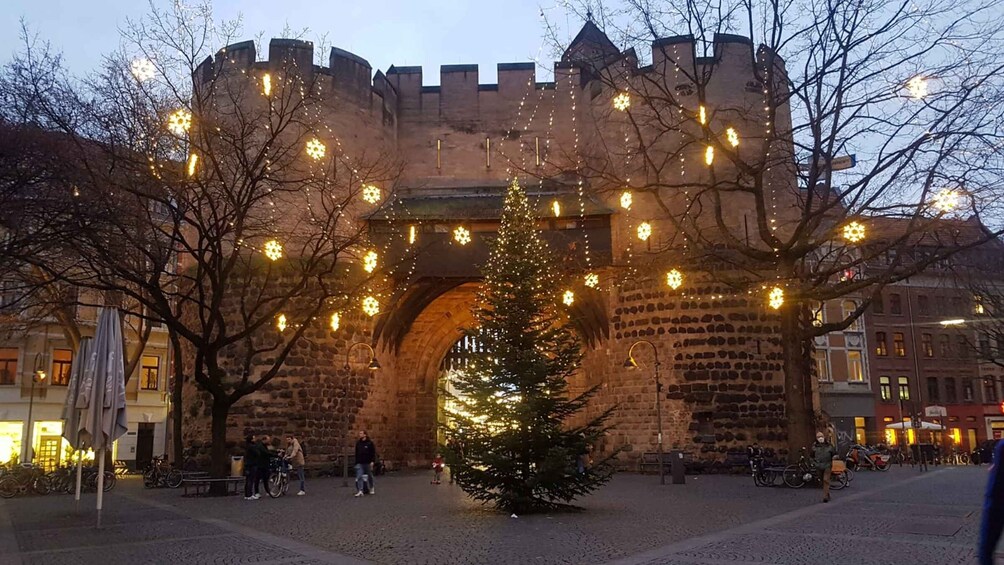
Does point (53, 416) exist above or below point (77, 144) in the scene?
below

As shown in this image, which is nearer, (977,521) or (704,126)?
(977,521)

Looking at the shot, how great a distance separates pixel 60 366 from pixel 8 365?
1.84 metres

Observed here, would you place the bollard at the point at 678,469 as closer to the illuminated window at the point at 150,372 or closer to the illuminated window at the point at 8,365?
the illuminated window at the point at 150,372

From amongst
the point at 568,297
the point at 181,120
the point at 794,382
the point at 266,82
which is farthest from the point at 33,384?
the point at 794,382

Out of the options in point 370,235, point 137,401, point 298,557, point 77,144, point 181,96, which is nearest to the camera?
point 298,557

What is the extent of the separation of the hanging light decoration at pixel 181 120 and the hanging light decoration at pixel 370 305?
777 cm

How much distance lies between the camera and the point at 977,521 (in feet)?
34.6

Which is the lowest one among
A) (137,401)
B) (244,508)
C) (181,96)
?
(244,508)

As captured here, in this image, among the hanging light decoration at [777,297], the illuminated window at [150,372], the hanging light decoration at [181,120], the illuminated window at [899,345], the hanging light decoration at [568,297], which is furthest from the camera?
the illuminated window at [899,345]

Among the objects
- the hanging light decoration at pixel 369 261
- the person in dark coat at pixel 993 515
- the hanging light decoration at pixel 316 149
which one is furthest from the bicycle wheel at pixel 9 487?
the person in dark coat at pixel 993 515

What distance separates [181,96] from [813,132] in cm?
1343

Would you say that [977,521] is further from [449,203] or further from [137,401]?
[137,401]

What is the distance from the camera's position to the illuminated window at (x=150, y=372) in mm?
34906

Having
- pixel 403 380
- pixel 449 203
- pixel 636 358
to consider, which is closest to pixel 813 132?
pixel 636 358
